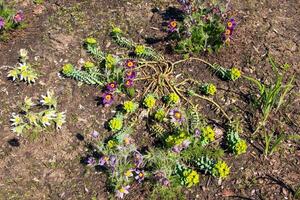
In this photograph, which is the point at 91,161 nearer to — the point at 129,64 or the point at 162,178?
the point at 162,178

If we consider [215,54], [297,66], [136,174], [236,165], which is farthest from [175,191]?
[297,66]

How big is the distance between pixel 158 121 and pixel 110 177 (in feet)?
2.35

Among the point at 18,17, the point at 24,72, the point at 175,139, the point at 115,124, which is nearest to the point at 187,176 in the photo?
the point at 175,139

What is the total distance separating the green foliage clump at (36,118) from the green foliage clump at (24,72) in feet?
0.87

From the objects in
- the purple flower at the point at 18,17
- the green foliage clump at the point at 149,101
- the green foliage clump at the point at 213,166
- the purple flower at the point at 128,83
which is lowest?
the green foliage clump at the point at 213,166

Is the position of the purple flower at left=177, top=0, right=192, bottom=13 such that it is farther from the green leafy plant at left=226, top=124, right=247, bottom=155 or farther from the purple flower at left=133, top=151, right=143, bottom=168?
the purple flower at left=133, top=151, right=143, bottom=168

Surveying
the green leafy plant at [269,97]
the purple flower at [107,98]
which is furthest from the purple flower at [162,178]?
the green leafy plant at [269,97]

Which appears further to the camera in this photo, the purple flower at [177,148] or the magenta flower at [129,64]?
the magenta flower at [129,64]

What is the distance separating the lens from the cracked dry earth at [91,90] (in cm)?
377

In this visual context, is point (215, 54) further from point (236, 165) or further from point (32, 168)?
point (32, 168)

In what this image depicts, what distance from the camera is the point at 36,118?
400 centimetres

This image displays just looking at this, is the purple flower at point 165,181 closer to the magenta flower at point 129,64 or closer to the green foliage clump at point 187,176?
the green foliage clump at point 187,176

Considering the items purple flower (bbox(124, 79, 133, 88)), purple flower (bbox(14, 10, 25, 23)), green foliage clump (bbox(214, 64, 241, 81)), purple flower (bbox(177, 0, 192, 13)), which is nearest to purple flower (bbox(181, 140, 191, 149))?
purple flower (bbox(124, 79, 133, 88))

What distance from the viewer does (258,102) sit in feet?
13.7
